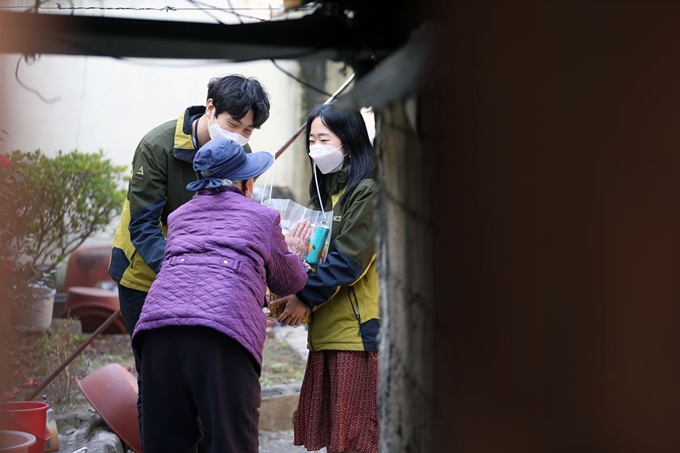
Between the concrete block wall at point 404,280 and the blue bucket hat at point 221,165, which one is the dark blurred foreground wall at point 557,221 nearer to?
the concrete block wall at point 404,280

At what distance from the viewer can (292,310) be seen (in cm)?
401

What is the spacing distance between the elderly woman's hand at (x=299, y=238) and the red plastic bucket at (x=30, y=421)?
1.36m

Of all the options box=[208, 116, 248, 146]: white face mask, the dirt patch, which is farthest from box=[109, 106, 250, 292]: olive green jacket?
the dirt patch

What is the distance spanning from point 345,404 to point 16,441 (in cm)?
142

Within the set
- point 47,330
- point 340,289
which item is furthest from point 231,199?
point 47,330

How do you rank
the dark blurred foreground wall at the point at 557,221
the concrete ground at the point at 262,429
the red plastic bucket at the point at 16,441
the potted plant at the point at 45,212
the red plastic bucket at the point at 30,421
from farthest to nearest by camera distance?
the potted plant at the point at 45,212 < the concrete ground at the point at 262,429 < the red plastic bucket at the point at 30,421 < the red plastic bucket at the point at 16,441 < the dark blurred foreground wall at the point at 557,221

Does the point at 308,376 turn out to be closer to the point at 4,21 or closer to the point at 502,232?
the point at 502,232

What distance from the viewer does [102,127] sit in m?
8.85

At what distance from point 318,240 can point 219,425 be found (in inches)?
43.9

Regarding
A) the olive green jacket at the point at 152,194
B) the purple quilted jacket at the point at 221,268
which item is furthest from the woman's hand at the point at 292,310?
the olive green jacket at the point at 152,194

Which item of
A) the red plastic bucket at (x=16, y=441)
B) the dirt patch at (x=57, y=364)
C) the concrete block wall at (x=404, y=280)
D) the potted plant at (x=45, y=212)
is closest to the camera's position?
the concrete block wall at (x=404, y=280)

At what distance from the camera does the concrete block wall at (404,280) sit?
2426 mm

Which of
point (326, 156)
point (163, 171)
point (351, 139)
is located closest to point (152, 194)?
point (163, 171)

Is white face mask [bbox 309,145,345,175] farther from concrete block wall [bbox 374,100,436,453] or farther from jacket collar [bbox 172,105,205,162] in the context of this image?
concrete block wall [bbox 374,100,436,453]
